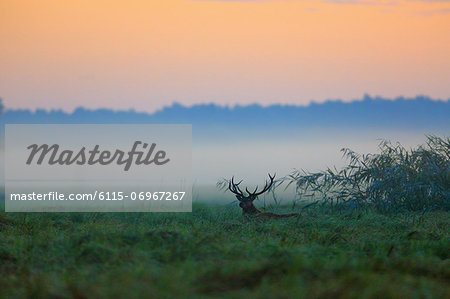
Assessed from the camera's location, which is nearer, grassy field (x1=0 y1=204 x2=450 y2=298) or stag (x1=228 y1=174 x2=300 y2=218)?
grassy field (x1=0 y1=204 x2=450 y2=298)

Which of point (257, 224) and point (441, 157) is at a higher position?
point (441, 157)

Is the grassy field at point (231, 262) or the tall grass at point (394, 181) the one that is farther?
the tall grass at point (394, 181)

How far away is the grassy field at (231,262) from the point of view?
4508mm

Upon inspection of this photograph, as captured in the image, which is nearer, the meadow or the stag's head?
the meadow

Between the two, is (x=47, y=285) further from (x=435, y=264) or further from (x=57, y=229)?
(x=57, y=229)

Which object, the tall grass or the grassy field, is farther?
the tall grass

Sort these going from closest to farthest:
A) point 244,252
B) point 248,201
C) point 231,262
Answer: point 231,262
point 244,252
point 248,201

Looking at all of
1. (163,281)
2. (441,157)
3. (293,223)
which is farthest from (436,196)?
(163,281)

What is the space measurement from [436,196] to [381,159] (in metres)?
1.27

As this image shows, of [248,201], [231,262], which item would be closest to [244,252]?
[231,262]

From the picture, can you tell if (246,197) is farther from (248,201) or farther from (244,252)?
(244,252)

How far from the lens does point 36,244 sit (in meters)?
6.97

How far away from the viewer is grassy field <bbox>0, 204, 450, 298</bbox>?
4.51 metres

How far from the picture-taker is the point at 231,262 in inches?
214
